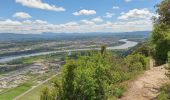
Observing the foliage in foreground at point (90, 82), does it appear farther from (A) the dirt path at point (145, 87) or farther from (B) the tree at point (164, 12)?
(B) the tree at point (164, 12)

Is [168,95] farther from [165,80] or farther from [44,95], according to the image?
[44,95]

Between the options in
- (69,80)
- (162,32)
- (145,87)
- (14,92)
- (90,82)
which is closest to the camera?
(90,82)

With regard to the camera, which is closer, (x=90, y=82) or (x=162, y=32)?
(x=90, y=82)

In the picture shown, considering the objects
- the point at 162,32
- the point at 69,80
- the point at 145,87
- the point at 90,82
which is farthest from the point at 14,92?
the point at 145,87

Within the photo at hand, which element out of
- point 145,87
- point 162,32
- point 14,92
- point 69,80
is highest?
point 162,32

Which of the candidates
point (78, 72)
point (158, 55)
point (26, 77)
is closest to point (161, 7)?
point (158, 55)

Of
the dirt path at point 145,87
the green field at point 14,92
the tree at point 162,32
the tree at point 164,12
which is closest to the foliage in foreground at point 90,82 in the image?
the dirt path at point 145,87

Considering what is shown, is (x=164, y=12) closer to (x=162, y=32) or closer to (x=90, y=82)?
(x=162, y=32)

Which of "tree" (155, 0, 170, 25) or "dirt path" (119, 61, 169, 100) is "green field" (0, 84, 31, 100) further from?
"dirt path" (119, 61, 169, 100)
